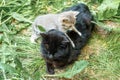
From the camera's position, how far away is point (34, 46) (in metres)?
3.08

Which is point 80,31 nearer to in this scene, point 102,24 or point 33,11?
point 102,24

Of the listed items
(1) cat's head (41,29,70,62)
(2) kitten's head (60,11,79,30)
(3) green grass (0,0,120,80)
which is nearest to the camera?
(1) cat's head (41,29,70,62)

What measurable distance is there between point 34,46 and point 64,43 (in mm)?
556

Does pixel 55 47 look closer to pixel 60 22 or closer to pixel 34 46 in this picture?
pixel 60 22

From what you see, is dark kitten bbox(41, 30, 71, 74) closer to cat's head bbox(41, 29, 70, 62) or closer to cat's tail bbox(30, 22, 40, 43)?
cat's head bbox(41, 29, 70, 62)

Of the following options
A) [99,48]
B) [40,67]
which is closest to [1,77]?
[40,67]

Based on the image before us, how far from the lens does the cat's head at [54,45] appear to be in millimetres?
2553

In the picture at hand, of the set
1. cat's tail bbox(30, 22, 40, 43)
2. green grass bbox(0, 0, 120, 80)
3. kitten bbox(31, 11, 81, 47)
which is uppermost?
kitten bbox(31, 11, 81, 47)

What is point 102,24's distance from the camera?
10.5 feet

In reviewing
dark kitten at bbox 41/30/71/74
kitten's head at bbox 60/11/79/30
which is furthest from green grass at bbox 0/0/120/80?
kitten's head at bbox 60/11/79/30

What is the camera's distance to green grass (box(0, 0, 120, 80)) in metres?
2.77

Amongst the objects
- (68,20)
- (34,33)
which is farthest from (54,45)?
(34,33)

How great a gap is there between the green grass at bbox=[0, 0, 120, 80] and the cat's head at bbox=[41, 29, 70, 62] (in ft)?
0.53

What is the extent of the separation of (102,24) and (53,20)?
1.55 ft
